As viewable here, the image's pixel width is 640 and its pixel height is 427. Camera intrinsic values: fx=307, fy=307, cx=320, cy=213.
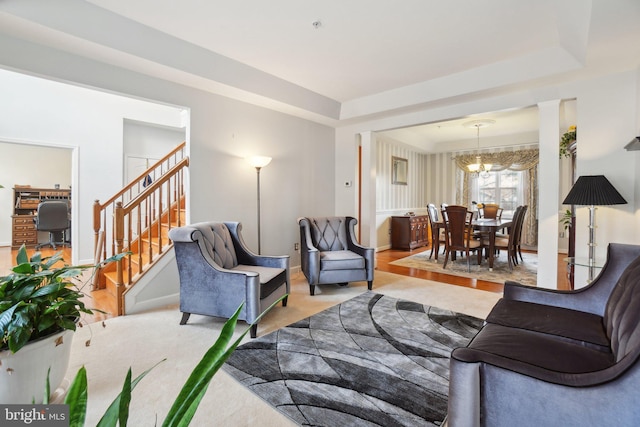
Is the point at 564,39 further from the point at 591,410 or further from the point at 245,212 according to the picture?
the point at 245,212

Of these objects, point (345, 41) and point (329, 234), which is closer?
point (345, 41)

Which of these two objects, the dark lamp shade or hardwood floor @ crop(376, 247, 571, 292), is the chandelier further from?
the dark lamp shade

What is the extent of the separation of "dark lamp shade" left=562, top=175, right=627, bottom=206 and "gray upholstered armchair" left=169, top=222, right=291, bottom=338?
2879 millimetres

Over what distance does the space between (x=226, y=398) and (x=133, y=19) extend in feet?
10.1

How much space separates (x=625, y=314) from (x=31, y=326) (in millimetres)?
2784

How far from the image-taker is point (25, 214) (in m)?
7.15

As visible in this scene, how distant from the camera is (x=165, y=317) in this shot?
9.80ft

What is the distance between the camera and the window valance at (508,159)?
671cm

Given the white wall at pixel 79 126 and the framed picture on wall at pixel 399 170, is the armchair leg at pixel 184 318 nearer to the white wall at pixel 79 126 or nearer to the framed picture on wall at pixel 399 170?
the white wall at pixel 79 126

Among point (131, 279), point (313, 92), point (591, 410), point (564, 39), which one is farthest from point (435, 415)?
point (313, 92)

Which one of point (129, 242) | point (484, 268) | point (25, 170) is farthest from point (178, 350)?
point (25, 170)

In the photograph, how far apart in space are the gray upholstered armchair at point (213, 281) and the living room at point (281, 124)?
0.84 m

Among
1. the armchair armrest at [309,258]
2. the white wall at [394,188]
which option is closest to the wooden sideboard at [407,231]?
the white wall at [394,188]

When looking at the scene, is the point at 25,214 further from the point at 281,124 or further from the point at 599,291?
Result: the point at 599,291
